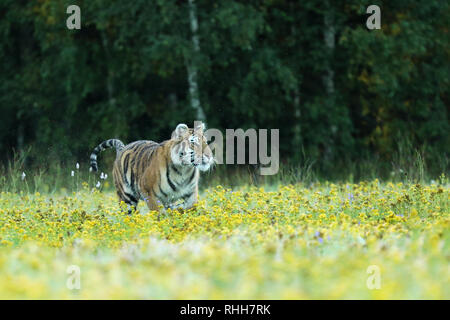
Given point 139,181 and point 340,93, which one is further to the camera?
point 340,93

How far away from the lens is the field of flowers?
165 inches

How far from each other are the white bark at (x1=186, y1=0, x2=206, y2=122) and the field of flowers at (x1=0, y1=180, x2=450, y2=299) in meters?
10.0

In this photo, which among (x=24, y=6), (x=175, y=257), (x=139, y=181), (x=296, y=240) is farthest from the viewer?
(x=24, y=6)

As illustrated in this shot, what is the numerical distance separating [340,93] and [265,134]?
282 centimetres

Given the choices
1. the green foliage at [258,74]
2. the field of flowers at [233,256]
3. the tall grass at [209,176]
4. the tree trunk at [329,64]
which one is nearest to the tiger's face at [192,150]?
the field of flowers at [233,256]

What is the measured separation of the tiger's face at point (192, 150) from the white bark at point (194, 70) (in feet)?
31.3

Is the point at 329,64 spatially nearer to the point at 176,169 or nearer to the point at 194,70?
the point at 194,70

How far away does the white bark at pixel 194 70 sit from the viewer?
18.5m

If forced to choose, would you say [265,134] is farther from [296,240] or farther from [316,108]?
[296,240]

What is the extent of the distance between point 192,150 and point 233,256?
12.5ft

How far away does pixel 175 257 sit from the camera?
17.3 ft

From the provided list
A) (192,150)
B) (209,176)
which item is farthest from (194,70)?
(192,150)
